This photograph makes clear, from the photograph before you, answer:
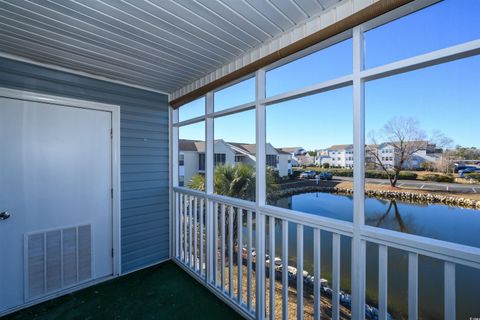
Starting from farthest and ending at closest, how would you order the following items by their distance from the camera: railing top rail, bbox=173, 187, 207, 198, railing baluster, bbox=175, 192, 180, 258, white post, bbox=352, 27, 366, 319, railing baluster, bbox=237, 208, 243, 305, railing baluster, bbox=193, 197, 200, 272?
railing baluster, bbox=175, 192, 180, 258, railing baluster, bbox=193, 197, 200, 272, railing top rail, bbox=173, 187, 207, 198, railing baluster, bbox=237, 208, 243, 305, white post, bbox=352, 27, 366, 319

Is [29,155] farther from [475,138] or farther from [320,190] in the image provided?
[475,138]

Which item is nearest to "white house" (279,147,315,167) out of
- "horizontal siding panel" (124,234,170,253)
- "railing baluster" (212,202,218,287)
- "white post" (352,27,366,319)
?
"white post" (352,27,366,319)

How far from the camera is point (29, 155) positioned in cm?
225

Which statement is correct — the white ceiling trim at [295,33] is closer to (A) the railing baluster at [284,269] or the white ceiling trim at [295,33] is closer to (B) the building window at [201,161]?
(B) the building window at [201,161]

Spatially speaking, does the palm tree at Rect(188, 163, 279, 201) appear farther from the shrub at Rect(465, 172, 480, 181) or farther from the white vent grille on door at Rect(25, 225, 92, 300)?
the white vent grille on door at Rect(25, 225, 92, 300)

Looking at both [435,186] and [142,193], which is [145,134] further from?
[435,186]

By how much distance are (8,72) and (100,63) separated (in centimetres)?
79

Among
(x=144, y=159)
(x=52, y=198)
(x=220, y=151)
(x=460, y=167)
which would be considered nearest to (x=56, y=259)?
(x=52, y=198)

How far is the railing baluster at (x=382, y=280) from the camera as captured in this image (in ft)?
4.17

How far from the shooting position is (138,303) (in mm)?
2281

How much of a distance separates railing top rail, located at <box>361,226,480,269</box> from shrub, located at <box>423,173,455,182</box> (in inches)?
11.8

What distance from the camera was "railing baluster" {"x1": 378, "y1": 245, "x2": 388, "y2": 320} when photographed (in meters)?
1.27

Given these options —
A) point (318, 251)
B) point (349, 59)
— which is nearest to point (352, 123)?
point (349, 59)

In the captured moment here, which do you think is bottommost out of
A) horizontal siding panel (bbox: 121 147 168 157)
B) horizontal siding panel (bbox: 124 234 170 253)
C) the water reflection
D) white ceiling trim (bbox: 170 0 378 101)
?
horizontal siding panel (bbox: 124 234 170 253)
